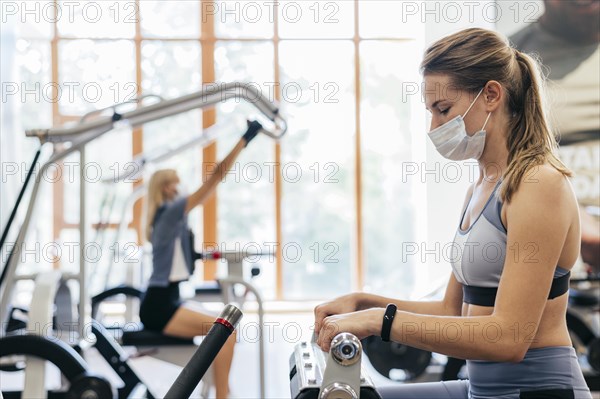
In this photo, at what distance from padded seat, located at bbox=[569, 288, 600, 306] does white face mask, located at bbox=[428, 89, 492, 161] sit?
7.50 ft

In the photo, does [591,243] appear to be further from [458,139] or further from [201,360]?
[201,360]

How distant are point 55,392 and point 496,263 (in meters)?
1.92

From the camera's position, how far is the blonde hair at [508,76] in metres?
1.17

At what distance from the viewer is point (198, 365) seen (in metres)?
0.93

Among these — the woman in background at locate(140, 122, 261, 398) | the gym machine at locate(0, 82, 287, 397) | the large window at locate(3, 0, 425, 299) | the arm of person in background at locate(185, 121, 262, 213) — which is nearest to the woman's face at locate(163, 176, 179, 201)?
the woman in background at locate(140, 122, 261, 398)

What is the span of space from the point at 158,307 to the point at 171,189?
2.10 ft

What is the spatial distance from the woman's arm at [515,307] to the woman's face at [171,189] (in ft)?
7.50

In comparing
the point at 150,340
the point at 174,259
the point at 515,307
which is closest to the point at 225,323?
the point at 515,307

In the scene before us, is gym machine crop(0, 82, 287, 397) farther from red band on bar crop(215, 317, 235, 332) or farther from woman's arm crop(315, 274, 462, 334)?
red band on bar crop(215, 317, 235, 332)

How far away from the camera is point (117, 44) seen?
5953 millimetres

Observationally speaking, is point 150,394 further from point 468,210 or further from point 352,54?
point 352,54

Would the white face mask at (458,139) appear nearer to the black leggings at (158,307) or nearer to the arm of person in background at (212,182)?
the arm of person in background at (212,182)

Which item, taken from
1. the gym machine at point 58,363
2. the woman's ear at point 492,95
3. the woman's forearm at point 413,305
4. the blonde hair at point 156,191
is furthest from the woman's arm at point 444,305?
the blonde hair at point 156,191

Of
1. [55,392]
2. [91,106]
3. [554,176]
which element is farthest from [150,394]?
[91,106]
